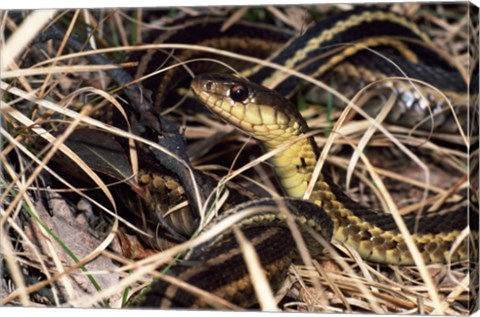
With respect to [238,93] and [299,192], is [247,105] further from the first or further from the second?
[299,192]

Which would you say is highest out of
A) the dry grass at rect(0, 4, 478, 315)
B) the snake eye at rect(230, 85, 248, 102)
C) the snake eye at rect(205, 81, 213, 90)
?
the snake eye at rect(205, 81, 213, 90)

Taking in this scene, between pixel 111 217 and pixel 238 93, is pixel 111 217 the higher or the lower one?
the lower one

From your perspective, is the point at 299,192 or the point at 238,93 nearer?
the point at 238,93

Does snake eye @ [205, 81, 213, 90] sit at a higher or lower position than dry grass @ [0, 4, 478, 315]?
higher

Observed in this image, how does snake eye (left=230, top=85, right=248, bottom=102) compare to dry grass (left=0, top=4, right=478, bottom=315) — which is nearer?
dry grass (left=0, top=4, right=478, bottom=315)

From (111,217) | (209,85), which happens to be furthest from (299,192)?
(111,217)

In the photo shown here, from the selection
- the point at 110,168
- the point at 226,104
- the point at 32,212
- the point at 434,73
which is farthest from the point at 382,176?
the point at 32,212

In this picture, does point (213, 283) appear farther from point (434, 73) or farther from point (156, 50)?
point (434, 73)
